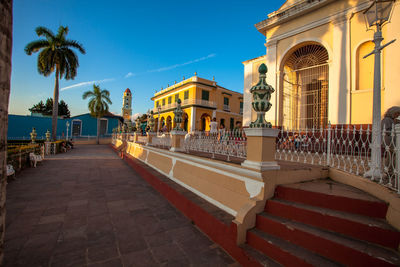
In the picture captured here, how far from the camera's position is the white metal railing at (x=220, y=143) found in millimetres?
3916

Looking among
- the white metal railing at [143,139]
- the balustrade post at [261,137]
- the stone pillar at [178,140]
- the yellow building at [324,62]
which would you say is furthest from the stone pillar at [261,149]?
the white metal railing at [143,139]

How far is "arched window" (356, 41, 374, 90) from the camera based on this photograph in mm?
6082

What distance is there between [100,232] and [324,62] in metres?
9.56

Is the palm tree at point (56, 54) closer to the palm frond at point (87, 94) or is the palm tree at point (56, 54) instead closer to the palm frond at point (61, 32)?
the palm frond at point (61, 32)

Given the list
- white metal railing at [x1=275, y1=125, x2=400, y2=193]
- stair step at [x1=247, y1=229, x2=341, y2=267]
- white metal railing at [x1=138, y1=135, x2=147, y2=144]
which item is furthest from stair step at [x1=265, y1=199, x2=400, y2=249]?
white metal railing at [x1=138, y1=135, x2=147, y2=144]

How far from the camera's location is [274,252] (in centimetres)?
207

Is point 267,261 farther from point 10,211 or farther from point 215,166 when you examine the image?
point 10,211

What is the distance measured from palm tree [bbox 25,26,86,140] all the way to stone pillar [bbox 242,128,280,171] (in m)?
19.3

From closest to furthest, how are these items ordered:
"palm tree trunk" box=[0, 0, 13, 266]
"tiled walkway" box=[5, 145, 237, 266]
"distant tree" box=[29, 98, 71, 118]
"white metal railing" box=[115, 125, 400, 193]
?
"palm tree trunk" box=[0, 0, 13, 266] < "tiled walkway" box=[5, 145, 237, 266] < "white metal railing" box=[115, 125, 400, 193] < "distant tree" box=[29, 98, 71, 118]

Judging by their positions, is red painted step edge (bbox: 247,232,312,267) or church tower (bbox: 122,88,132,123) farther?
church tower (bbox: 122,88,132,123)

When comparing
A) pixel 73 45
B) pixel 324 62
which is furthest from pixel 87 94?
pixel 324 62

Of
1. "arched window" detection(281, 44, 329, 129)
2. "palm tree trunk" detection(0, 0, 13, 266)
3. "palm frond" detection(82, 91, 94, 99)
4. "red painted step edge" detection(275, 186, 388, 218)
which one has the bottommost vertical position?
"red painted step edge" detection(275, 186, 388, 218)

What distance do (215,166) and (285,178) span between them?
50.5 inches

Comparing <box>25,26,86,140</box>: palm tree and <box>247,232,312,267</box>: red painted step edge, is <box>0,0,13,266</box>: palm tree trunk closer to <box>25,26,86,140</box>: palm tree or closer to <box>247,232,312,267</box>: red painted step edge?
<box>247,232,312,267</box>: red painted step edge
